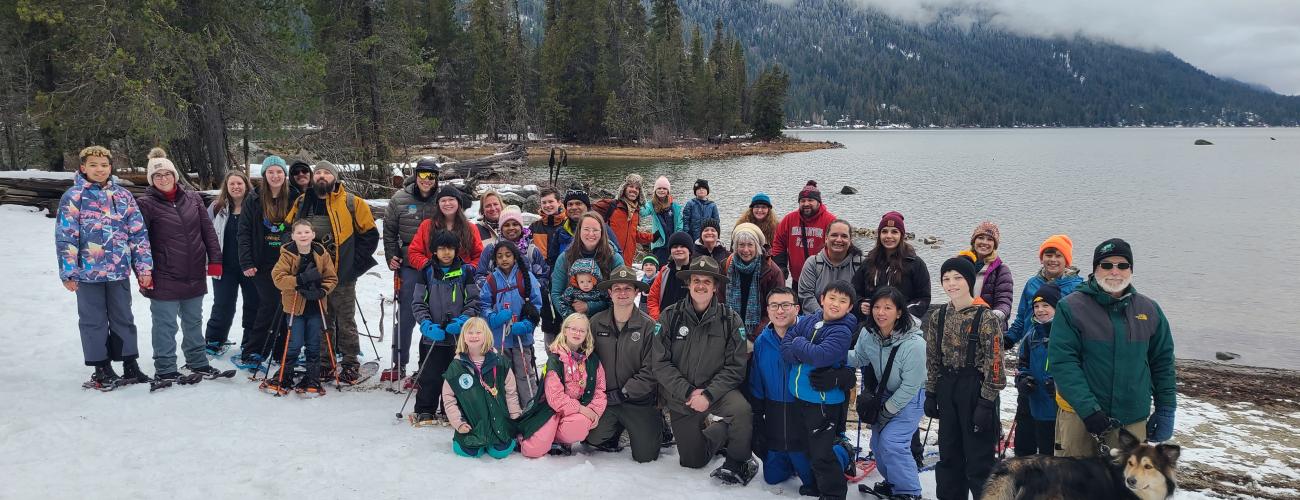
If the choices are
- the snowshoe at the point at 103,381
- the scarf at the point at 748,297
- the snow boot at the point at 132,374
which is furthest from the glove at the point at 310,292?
the scarf at the point at 748,297

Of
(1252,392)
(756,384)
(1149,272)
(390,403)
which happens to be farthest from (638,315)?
(1149,272)

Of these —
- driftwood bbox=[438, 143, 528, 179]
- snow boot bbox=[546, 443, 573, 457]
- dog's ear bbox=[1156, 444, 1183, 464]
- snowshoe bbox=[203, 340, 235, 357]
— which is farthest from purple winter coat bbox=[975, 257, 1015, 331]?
driftwood bbox=[438, 143, 528, 179]

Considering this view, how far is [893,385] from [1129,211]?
29412mm

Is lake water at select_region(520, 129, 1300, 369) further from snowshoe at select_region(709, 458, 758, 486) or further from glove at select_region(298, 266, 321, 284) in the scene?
glove at select_region(298, 266, 321, 284)

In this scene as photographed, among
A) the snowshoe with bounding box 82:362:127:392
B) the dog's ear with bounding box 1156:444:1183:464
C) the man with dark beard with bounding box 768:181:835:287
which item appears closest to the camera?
the dog's ear with bounding box 1156:444:1183:464

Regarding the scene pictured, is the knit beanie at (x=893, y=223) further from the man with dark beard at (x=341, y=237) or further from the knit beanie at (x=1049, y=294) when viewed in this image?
the man with dark beard at (x=341, y=237)

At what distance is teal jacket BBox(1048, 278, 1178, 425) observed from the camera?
146 inches

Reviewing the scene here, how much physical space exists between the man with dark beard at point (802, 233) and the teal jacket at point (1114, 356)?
10.7 ft

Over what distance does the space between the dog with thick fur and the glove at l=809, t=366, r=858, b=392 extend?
3.28 feet

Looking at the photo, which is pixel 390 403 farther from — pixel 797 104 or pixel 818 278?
pixel 797 104

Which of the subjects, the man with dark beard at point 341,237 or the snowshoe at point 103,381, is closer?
the snowshoe at point 103,381

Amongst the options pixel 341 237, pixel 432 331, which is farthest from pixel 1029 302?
pixel 341 237

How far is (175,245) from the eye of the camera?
582cm

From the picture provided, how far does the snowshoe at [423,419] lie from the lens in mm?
5391
